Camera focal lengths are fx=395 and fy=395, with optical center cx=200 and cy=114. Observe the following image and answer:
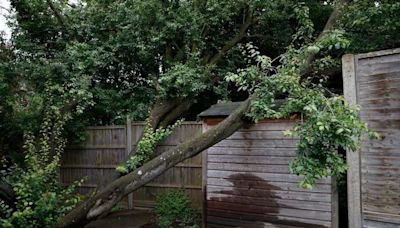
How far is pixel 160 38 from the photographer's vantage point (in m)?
7.46

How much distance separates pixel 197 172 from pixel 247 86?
3.16 m

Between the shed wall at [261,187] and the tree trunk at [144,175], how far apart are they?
44 centimetres

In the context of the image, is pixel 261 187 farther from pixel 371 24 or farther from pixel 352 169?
pixel 371 24

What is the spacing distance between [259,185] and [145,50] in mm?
3875

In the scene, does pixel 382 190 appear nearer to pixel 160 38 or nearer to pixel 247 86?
pixel 247 86

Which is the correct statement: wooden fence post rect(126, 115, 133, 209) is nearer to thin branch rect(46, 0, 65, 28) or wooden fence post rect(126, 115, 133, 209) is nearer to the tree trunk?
thin branch rect(46, 0, 65, 28)

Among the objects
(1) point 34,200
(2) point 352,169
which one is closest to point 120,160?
(1) point 34,200

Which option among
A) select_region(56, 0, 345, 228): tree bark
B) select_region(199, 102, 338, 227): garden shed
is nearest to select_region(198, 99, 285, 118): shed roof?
select_region(199, 102, 338, 227): garden shed

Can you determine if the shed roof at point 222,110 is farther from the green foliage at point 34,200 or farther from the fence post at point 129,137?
the fence post at point 129,137

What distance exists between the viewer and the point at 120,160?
7.98 meters

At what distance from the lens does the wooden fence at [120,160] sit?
285 inches

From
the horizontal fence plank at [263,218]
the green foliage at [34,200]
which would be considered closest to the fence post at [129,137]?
the green foliage at [34,200]

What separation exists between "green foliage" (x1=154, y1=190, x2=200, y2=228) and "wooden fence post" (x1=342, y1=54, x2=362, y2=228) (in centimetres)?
265

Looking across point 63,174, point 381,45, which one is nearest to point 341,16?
point 381,45
